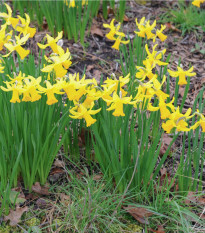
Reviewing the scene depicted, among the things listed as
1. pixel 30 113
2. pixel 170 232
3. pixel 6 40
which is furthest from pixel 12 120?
pixel 170 232

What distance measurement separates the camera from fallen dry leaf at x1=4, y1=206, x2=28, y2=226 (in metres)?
1.94

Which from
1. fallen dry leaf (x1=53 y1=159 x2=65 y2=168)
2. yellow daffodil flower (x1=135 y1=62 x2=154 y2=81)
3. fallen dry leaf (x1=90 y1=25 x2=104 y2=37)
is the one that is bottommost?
fallen dry leaf (x1=53 y1=159 x2=65 y2=168)

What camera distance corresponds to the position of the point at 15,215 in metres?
1.98

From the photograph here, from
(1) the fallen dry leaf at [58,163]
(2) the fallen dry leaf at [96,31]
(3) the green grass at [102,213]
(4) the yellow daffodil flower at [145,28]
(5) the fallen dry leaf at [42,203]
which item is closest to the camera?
(3) the green grass at [102,213]

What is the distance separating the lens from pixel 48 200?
2.13 meters

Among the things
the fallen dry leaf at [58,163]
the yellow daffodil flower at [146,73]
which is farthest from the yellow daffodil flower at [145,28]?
the fallen dry leaf at [58,163]

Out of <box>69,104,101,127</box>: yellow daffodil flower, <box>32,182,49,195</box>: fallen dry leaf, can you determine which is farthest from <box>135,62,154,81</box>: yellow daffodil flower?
<box>32,182,49,195</box>: fallen dry leaf

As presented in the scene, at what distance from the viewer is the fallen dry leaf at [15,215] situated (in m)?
1.94

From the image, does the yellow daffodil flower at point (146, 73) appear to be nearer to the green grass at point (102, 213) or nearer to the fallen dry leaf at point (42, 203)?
the green grass at point (102, 213)

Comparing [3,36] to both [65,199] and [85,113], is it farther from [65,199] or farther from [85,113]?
[65,199]

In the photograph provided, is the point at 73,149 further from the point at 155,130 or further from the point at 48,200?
the point at 155,130

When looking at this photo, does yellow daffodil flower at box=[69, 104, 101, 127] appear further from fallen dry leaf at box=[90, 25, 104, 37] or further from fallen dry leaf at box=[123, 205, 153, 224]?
fallen dry leaf at box=[90, 25, 104, 37]

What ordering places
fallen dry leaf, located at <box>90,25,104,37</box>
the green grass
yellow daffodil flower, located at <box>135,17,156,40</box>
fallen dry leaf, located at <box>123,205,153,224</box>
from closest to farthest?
the green grass < fallen dry leaf, located at <box>123,205,153,224</box> < yellow daffodil flower, located at <box>135,17,156,40</box> < fallen dry leaf, located at <box>90,25,104,37</box>

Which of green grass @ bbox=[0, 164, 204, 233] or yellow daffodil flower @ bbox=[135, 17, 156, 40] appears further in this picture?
yellow daffodil flower @ bbox=[135, 17, 156, 40]
